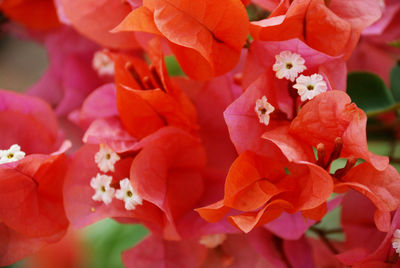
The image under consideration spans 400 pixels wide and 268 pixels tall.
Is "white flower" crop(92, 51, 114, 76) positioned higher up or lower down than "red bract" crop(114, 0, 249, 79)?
lower down

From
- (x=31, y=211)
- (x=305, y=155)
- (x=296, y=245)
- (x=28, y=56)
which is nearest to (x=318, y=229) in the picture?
(x=296, y=245)

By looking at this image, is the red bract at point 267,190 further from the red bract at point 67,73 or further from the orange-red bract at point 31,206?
the red bract at point 67,73

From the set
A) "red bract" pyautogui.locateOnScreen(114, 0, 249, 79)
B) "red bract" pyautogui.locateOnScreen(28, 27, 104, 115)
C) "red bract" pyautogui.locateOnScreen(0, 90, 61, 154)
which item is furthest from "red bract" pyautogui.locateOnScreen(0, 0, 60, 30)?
"red bract" pyautogui.locateOnScreen(114, 0, 249, 79)

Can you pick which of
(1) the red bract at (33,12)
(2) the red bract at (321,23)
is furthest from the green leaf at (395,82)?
(1) the red bract at (33,12)

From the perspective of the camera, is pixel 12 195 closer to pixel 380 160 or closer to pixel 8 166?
pixel 8 166

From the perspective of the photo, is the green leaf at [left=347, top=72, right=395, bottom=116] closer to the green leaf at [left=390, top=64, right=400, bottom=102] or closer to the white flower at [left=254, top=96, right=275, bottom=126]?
the green leaf at [left=390, top=64, right=400, bottom=102]

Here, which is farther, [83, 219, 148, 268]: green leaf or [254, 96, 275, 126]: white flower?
[83, 219, 148, 268]: green leaf

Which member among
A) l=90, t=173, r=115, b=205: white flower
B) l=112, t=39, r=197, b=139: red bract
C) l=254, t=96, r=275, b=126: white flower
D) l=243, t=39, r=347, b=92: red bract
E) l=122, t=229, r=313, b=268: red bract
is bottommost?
l=122, t=229, r=313, b=268: red bract

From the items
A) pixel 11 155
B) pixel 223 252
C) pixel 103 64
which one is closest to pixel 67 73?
pixel 103 64
